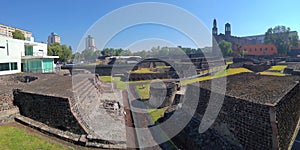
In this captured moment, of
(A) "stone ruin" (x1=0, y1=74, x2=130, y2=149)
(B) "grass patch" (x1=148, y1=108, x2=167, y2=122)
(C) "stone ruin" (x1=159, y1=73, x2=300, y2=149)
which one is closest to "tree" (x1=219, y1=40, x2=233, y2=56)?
(B) "grass patch" (x1=148, y1=108, x2=167, y2=122)

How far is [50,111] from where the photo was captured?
8328 millimetres

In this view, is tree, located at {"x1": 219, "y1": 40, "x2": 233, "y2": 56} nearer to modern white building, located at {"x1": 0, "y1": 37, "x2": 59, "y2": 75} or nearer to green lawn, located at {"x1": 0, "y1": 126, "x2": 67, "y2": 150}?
modern white building, located at {"x1": 0, "y1": 37, "x2": 59, "y2": 75}

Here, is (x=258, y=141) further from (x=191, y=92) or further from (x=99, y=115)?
(x=99, y=115)

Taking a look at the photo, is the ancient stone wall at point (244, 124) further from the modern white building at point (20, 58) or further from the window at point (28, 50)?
the window at point (28, 50)

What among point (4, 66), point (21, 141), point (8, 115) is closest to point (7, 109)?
point (8, 115)

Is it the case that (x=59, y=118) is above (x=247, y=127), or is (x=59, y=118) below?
below

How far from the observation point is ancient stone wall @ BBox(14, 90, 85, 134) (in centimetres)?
808

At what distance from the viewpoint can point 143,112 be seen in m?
12.6

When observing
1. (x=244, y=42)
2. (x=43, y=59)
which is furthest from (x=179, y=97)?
(x=244, y=42)

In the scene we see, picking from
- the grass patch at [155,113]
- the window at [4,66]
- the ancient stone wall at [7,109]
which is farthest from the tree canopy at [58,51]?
the grass patch at [155,113]

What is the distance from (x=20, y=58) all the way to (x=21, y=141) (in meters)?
20.0

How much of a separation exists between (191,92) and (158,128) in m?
2.60

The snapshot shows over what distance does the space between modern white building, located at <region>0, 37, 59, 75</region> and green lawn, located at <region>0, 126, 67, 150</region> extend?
1618 centimetres

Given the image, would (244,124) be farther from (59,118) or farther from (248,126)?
(59,118)
